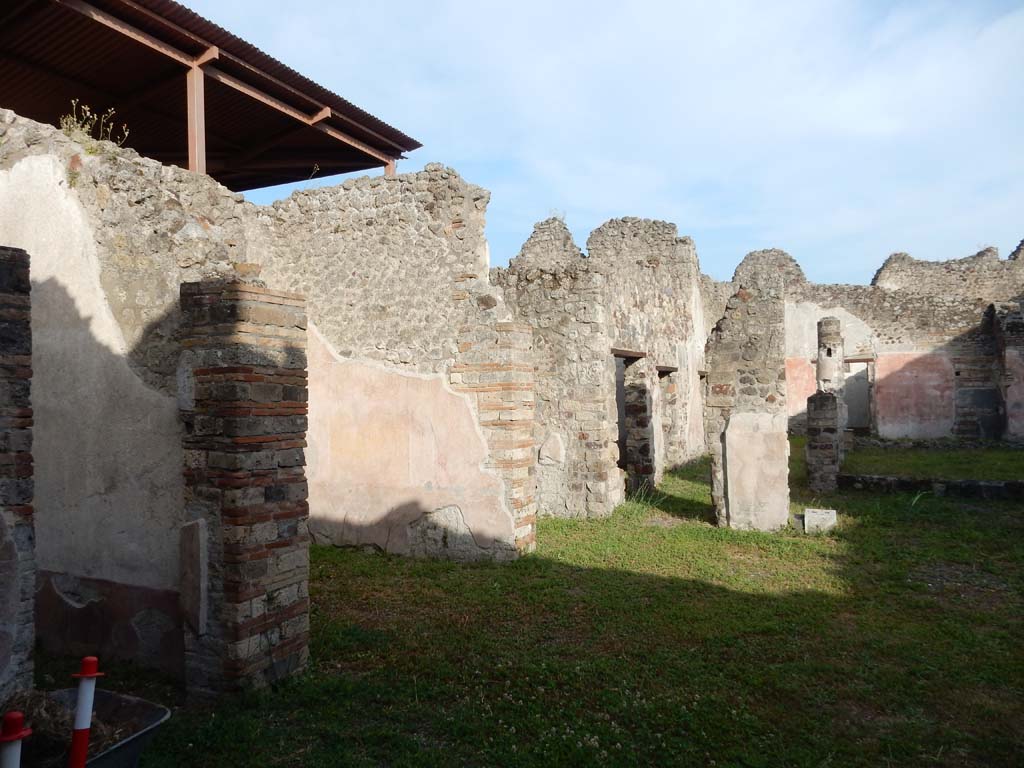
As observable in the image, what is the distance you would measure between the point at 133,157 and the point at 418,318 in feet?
10.2

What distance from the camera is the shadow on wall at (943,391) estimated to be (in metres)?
17.6

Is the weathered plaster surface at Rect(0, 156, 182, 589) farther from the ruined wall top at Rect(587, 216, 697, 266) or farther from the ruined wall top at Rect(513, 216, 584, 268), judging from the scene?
the ruined wall top at Rect(513, 216, 584, 268)

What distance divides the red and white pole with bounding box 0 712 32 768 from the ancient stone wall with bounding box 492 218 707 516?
7044 mm

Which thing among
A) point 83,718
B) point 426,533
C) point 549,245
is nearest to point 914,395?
point 549,245

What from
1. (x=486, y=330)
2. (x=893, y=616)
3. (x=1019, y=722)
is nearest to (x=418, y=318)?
(x=486, y=330)

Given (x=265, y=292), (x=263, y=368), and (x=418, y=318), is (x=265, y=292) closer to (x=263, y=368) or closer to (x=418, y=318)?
(x=263, y=368)

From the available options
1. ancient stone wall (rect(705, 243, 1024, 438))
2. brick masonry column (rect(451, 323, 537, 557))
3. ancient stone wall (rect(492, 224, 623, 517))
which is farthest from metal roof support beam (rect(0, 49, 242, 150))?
ancient stone wall (rect(705, 243, 1024, 438))

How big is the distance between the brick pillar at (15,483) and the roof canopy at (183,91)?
14.7ft

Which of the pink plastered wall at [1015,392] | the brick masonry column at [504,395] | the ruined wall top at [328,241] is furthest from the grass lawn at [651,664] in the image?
the pink plastered wall at [1015,392]

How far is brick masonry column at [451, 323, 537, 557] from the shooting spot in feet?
21.9

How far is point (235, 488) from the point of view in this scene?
146 inches

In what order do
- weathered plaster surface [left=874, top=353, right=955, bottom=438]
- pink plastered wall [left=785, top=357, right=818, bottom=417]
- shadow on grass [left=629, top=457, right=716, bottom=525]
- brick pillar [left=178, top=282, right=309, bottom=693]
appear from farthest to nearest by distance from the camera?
1. pink plastered wall [left=785, top=357, right=818, bottom=417]
2. weathered plaster surface [left=874, top=353, right=955, bottom=438]
3. shadow on grass [left=629, top=457, right=716, bottom=525]
4. brick pillar [left=178, top=282, right=309, bottom=693]

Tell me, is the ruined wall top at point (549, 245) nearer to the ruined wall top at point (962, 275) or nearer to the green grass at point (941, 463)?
the green grass at point (941, 463)

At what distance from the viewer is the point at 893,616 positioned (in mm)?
5180
